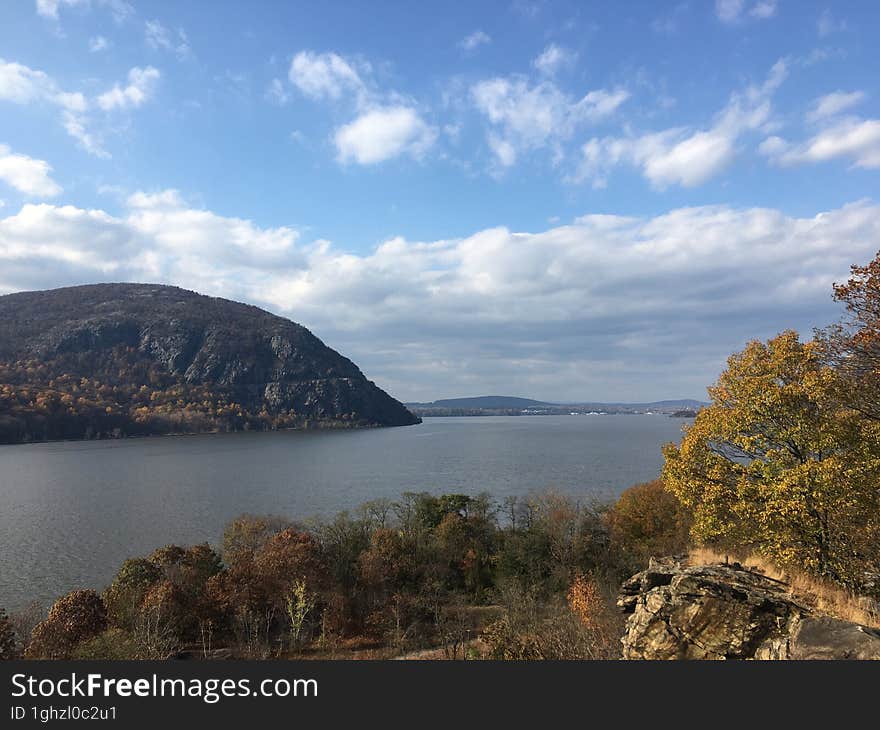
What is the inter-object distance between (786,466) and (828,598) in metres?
4.97

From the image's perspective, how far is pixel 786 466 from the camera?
665 inches

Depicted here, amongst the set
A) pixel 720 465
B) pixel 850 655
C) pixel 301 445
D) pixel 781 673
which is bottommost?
pixel 301 445

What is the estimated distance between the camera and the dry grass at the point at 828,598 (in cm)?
1186

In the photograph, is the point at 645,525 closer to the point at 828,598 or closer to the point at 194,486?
the point at 828,598

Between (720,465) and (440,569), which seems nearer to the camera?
(720,465)

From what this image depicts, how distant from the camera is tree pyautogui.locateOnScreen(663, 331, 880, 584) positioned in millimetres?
15609

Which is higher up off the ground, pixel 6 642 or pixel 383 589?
pixel 6 642

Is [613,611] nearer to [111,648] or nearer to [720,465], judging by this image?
[720,465]

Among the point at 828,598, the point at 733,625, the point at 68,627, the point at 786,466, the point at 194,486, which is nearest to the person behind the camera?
the point at 733,625

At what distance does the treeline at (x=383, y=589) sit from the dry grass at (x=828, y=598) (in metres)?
5.56

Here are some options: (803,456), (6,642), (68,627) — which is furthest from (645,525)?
(6,642)

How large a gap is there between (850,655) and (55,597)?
1776 inches

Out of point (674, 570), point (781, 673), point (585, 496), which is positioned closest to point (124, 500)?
point (585, 496)

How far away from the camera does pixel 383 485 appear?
79.9 m
